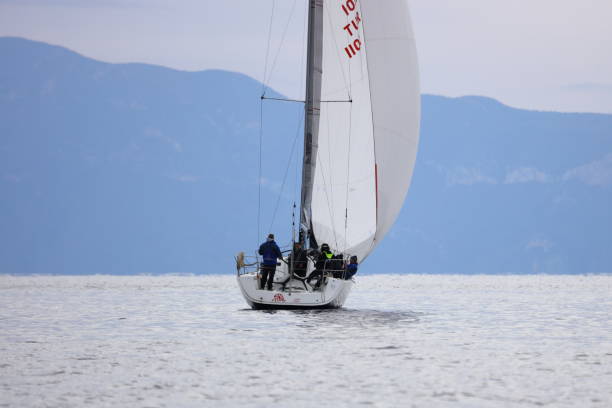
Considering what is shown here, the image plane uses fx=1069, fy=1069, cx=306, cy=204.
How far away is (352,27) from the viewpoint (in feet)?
96.2

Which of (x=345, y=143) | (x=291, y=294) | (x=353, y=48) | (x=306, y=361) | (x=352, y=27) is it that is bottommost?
(x=306, y=361)

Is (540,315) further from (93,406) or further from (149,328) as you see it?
(93,406)

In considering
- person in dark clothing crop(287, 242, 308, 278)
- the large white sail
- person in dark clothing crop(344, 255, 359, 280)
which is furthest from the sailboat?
person in dark clothing crop(287, 242, 308, 278)

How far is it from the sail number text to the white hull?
652cm

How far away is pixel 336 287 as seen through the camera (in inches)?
1051

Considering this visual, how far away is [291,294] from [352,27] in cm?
796

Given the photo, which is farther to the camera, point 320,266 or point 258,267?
point 258,267

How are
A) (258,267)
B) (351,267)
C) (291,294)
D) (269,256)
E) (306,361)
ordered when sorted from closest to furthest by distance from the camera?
(306,361)
(269,256)
(291,294)
(258,267)
(351,267)

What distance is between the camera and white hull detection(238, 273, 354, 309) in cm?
2600

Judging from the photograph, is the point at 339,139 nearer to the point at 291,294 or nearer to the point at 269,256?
the point at 269,256

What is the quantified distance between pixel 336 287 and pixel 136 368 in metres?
11.5

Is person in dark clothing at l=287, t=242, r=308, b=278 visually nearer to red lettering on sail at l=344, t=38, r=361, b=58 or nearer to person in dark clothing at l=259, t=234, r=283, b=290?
person in dark clothing at l=259, t=234, r=283, b=290

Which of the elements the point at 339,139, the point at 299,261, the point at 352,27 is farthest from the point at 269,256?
the point at 352,27

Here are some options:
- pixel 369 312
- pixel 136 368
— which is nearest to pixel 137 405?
pixel 136 368
